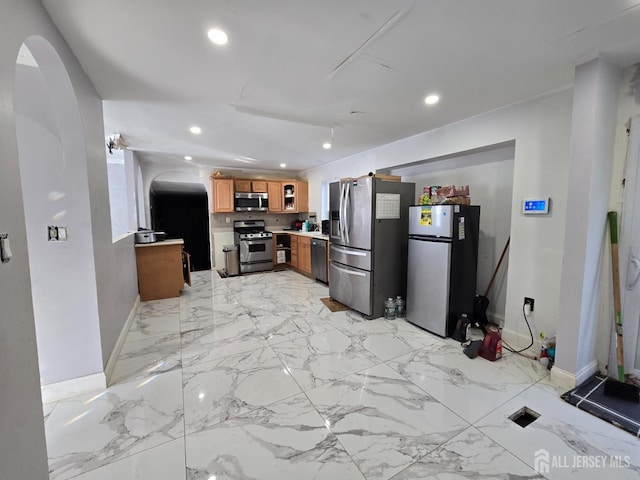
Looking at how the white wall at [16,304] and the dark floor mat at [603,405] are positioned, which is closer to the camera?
the white wall at [16,304]

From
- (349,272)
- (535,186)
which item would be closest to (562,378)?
(535,186)

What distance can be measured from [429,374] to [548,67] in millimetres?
2539

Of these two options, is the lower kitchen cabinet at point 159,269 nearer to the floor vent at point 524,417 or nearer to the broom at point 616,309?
the floor vent at point 524,417

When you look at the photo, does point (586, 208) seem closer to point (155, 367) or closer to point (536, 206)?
point (536, 206)

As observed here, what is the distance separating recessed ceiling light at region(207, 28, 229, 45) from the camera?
1.57 m

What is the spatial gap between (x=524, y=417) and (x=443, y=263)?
1.36 meters

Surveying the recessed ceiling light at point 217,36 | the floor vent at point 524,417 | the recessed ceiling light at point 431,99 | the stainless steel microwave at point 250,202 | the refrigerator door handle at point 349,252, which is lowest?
the floor vent at point 524,417

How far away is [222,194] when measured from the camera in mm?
5742

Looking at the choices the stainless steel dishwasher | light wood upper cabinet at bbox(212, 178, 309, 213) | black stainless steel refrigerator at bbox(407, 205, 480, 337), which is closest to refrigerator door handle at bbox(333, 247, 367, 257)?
black stainless steel refrigerator at bbox(407, 205, 480, 337)

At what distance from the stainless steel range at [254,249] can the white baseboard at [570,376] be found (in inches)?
193

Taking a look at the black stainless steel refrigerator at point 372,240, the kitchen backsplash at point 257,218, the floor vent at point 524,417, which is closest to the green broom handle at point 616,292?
the floor vent at point 524,417

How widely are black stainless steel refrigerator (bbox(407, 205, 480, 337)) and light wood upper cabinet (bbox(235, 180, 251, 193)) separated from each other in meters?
4.09

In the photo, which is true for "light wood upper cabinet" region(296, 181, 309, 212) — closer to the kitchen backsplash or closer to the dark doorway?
the kitchen backsplash

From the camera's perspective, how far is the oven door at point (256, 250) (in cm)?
557
